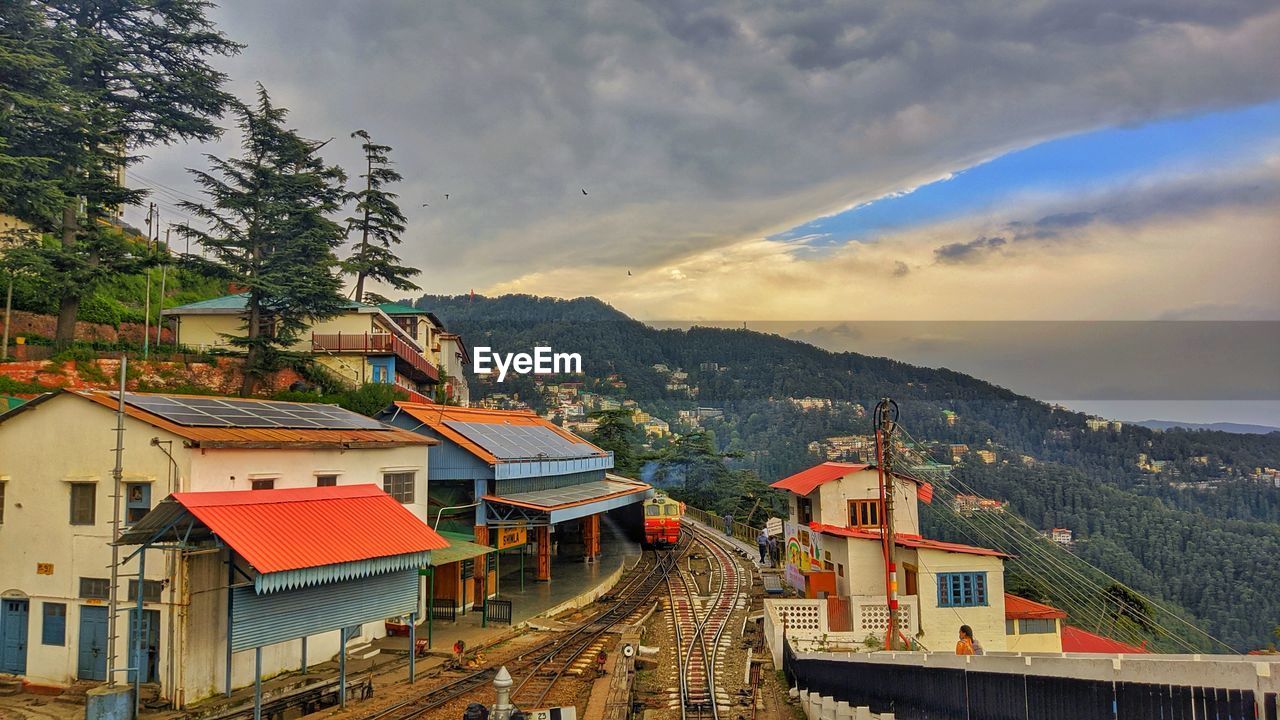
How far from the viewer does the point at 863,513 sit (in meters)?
26.5

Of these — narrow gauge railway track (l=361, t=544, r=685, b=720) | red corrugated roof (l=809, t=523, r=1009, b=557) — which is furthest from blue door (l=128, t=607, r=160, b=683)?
red corrugated roof (l=809, t=523, r=1009, b=557)

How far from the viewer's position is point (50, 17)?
82.3 ft

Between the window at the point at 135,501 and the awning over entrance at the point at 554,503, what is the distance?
1065cm

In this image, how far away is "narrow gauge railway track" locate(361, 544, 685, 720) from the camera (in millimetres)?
15211

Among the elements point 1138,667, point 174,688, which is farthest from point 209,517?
point 1138,667

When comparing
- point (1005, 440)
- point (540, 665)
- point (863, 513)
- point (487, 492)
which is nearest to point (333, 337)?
point (487, 492)

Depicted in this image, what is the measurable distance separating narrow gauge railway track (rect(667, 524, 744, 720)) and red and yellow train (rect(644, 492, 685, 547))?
266 centimetres

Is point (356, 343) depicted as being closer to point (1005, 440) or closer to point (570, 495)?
point (570, 495)

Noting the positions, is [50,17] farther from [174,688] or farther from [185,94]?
[174,688]

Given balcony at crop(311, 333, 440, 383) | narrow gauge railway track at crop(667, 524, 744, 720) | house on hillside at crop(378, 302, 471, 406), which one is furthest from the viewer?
house on hillside at crop(378, 302, 471, 406)

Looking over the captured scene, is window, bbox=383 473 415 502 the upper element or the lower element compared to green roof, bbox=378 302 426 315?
lower

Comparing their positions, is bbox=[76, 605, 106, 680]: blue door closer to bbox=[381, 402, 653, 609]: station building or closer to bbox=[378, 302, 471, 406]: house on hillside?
bbox=[381, 402, 653, 609]: station building

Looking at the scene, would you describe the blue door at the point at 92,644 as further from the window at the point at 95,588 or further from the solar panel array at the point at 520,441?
the solar panel array at the point at 520,441

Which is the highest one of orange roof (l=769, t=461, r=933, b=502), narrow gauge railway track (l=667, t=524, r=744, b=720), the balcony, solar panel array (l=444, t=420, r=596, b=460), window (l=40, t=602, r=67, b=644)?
the balcony
